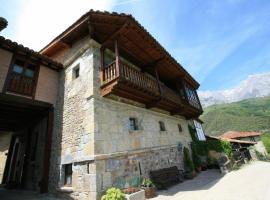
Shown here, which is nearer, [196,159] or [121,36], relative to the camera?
[121,36]

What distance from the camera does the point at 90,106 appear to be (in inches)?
288

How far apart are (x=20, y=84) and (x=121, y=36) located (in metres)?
5.30

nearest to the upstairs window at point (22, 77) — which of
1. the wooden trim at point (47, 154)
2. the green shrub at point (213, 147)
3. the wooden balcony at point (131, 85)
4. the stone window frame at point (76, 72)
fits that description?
the wooden trim at point (47, 154)

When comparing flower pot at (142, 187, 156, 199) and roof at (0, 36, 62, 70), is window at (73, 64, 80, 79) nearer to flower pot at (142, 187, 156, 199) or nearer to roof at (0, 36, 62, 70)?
roof at (0, 36, 62, 70)

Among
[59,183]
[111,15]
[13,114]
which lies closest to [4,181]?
[13,114]

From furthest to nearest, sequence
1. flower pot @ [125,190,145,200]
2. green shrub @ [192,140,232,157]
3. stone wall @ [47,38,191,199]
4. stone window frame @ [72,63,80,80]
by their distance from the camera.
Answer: green shrub @ [192,140,232,157] → stone window frame @ [72,63,80,80] → stone wall @ [47,38,191,199] → flower pot @ [125,190,145,200]

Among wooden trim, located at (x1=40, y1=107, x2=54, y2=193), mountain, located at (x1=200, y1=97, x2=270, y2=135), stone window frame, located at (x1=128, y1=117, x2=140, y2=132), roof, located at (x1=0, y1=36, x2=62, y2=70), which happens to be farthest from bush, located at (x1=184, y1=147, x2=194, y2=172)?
mountain, located at (x1=200, y1=97, x2=270, y2=135)

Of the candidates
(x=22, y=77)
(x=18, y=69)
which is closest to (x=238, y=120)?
(x=22, y=77)

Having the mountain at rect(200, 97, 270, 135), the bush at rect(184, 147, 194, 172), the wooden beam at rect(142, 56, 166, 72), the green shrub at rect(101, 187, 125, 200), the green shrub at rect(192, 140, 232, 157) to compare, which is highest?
the mountain at rect(200, 97, 270, 135)

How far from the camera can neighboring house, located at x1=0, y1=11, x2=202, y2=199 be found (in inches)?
275

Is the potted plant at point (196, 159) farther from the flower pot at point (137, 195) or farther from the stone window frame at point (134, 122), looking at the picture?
the flower pot at point (137, 195)

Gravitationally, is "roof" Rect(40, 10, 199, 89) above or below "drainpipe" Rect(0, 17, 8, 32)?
above

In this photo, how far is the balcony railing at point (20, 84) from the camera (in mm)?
7822

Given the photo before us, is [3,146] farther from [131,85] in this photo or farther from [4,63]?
[131,85]
